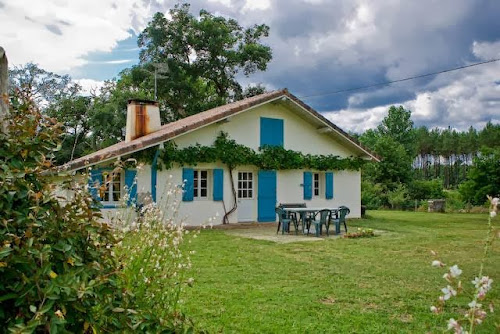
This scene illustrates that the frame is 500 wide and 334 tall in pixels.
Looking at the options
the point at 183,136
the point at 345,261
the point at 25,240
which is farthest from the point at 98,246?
the point at 183,136

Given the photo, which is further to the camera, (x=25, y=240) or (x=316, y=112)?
(x=316, y=112)

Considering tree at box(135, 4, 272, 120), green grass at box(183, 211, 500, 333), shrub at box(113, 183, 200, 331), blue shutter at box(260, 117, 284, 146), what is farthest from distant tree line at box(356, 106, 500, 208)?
shrub at box(113, 183, 200, 331)

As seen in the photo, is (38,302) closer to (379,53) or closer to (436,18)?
(436,18)

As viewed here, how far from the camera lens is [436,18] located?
11102 mm

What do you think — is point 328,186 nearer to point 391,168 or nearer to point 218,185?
point 218,185

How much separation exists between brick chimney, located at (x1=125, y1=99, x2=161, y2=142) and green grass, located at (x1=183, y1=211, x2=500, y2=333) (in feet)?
27.2

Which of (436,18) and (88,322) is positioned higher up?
(436,18)

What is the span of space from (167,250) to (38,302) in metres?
1.56

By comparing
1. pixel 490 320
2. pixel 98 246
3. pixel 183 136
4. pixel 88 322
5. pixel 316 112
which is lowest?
pixel 490 320

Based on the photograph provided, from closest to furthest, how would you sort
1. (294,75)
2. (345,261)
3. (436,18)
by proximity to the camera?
(345,261)
(436,18)
(294,75)

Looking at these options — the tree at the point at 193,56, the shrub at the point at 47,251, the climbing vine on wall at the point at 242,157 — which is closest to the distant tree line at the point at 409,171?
the climbing vine on wall at the point at 242,157

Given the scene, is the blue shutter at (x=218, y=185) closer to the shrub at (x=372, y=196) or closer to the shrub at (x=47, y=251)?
the shrub at (x=47, y=251)

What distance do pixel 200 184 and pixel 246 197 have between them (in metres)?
1.77

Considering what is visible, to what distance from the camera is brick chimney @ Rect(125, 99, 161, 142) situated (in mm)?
17156
